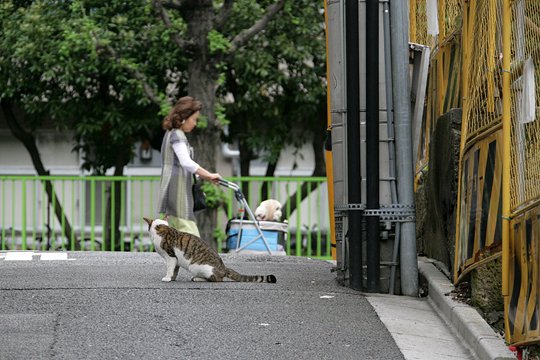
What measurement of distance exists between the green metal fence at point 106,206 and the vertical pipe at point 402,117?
8.60 metres

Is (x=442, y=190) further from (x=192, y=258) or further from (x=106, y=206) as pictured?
(x=106, y=206)

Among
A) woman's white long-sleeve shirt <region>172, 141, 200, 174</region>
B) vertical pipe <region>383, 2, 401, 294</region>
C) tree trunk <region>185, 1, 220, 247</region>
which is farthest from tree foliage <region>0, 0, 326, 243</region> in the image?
vertical pipe <region>383, 2, 401, 294</region>

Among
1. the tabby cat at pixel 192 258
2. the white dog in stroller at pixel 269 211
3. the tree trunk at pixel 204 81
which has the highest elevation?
the tree trunk at pixel 204 81

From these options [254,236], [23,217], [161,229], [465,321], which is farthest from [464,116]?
[23,217]

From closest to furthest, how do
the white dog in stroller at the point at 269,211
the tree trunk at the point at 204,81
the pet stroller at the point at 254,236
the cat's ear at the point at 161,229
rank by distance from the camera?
the cat's ear at the point at 161,229
the pet stroller at the point at 254,236
the white dog in stroller at the point at 269,211
the tree trunk at the point at 204,81

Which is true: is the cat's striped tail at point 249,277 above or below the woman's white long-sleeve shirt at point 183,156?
below

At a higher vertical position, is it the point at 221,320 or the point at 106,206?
the point at 106,206

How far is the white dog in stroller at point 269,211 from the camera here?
62.1 ft

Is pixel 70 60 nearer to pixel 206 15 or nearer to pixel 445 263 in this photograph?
pixel 206 15

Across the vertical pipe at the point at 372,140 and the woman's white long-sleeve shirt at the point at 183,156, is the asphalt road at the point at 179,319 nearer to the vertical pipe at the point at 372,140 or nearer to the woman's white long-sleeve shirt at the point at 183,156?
the vertical pipe at the point at 372,140

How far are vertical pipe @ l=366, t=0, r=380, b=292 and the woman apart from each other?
79.1 inches

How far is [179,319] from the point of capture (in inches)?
356

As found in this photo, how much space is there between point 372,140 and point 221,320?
2634 millimetres

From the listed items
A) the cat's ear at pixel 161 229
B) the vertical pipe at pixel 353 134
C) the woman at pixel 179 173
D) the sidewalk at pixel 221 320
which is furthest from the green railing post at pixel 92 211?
the vertical pipe at pixel 353 134
